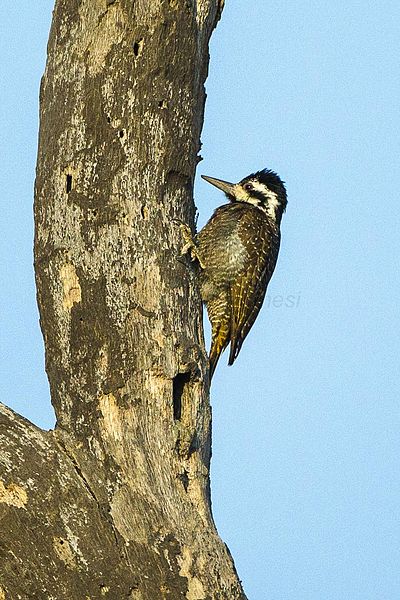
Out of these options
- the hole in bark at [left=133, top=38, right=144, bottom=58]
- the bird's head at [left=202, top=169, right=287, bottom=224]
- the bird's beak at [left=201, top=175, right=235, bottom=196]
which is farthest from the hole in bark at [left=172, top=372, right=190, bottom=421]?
the bird's beak at [left=201, top=175, right=235, bottom=196]

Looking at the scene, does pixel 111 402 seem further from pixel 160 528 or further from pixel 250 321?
pixel 250 321

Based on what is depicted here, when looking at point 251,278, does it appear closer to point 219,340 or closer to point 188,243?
point 219,340

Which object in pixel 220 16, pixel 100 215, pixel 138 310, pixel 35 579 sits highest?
pixel 220 16

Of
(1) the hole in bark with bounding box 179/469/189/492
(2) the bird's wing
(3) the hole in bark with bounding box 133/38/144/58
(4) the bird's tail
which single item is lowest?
(1) the hole in bark with bounding box 179/469/189/492

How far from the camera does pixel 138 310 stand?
556 cm

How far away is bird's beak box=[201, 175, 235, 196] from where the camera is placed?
8.54 metres

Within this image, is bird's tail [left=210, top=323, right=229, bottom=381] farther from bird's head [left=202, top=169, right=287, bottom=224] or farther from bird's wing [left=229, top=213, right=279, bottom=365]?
bird's head [left=202, top=169, right=287, bottom=224]

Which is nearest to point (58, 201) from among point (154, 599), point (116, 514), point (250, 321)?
point (116, 514)

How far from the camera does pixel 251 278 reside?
7.92 metres

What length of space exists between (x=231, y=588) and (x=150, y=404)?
3.31 feet

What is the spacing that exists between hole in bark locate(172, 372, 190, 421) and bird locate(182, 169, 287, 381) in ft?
4.38

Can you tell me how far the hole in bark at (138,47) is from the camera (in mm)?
5801

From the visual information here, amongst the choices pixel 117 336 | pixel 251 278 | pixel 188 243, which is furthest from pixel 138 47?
pixel 251 278

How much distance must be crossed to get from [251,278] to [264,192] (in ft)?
A: 2.81
